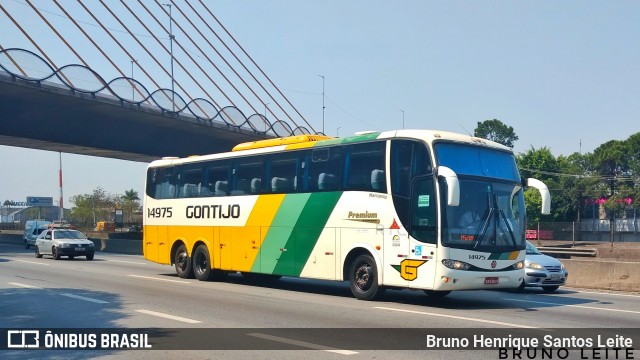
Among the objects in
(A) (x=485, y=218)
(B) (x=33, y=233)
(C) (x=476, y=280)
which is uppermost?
(A) (x=485, y=218)

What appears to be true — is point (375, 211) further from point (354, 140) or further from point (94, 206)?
point (94, 206)

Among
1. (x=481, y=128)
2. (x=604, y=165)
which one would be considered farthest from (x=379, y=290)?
(x=481, y=128)

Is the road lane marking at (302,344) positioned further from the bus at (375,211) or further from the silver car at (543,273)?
the silver car at (543,273)

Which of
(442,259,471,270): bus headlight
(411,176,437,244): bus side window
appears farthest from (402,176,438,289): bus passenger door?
(442,259,471,270): bus headlight

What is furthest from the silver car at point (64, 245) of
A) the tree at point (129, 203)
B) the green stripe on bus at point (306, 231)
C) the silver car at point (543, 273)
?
the tree at point (129, 203)

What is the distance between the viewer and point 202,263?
20984 millimetres

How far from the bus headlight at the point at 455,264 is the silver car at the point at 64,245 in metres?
22.8

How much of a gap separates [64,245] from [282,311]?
2237 cm

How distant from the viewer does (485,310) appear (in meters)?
14.2

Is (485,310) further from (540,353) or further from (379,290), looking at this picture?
(540,353)

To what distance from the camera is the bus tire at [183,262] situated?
21359mm

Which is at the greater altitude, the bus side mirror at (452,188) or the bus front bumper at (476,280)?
the bus side mirror at (452,188)

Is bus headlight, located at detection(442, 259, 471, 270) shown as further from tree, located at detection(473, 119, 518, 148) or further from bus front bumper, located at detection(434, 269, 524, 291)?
tree, located at detection(473, 119, 518, 148)

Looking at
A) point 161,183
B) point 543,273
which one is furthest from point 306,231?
point 161,183
